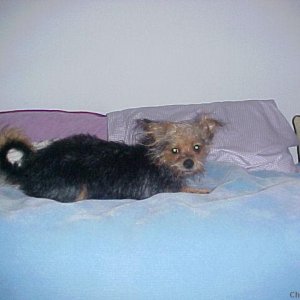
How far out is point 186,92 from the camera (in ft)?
9.46

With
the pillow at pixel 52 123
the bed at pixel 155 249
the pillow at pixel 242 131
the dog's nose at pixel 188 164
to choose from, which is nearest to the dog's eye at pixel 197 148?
the dog's nose at pixel 188 164

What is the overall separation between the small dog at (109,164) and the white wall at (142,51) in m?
0.86

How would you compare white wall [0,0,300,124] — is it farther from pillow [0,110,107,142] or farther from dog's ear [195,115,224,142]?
dog's ear [195,115,224,142]

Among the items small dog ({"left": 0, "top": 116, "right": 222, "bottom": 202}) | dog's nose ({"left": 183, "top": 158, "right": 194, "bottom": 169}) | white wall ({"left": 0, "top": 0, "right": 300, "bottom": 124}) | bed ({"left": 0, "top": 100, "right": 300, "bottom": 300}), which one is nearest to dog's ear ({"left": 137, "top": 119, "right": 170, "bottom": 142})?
small dog ({"left": 0, "top": 116, "right": 222, "bottom": 202})

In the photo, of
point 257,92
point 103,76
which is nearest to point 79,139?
point 103,76

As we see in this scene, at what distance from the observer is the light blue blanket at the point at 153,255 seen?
1219mm

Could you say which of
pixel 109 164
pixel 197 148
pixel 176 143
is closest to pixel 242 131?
pixel 197 148

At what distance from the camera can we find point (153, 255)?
4.08 feet

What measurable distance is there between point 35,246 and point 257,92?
2307 millimetres

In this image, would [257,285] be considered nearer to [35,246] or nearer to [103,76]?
[35,246]

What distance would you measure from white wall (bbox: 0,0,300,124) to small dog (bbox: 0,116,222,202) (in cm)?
86

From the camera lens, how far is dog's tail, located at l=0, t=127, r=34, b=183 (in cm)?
186

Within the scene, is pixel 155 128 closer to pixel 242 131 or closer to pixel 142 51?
pixel 242 131

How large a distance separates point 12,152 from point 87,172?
17.2 inches
